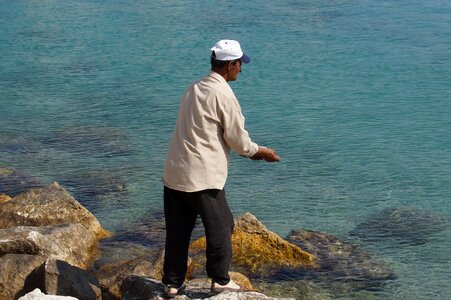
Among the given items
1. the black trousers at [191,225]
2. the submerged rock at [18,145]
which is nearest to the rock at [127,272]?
the black trousers at [191,225]

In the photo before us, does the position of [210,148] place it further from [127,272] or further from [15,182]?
[15,182]

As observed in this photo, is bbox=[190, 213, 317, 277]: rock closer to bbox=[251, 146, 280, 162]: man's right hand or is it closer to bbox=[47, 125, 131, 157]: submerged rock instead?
bbox=[251, 146, 280, 162]: man's right hand

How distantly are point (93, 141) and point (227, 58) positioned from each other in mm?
8390

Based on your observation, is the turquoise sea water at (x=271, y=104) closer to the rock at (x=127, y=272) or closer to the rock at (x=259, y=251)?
the rock at (x=259, y=251)

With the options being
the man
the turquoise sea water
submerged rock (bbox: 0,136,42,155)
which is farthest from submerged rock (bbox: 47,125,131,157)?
the man

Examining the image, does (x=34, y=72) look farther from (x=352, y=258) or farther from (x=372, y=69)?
(x=352, y=258)

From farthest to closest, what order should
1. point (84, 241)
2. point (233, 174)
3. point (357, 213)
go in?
point (233, 174)
point (357, 213)
point (84, 241)

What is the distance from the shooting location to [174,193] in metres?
5.71

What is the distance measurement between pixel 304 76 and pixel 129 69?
3873mm

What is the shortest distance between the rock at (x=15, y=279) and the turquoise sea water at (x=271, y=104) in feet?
10.5

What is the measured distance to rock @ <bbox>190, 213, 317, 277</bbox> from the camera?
870 centimetres

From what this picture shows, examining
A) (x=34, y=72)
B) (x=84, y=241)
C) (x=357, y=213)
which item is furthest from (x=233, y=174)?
(x=34, y=72)

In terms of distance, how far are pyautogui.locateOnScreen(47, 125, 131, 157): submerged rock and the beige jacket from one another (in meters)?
7.46

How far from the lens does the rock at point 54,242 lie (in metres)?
7.37
